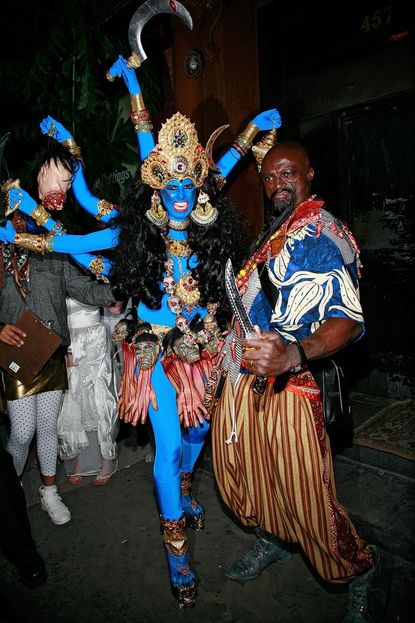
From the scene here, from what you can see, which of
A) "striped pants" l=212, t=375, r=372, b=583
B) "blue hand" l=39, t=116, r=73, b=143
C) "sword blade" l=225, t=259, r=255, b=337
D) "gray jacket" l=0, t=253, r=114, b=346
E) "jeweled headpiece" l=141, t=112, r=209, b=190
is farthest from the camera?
"gray jacket" l=0, t=253, r=114, b=346

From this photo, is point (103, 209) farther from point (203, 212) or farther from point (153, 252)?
point (203, 212)

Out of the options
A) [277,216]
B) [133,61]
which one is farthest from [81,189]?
[277,216]

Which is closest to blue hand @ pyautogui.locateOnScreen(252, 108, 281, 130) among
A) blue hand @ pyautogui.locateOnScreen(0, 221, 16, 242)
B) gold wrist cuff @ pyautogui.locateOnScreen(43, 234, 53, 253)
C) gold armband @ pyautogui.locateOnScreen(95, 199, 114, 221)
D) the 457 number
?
gold armband @ pyautogui.locateOnScreen(95, 199, 114, 221)

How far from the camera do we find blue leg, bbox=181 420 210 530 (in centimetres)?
279

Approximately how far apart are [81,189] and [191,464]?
1.77m

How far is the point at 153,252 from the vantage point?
8.16 ft

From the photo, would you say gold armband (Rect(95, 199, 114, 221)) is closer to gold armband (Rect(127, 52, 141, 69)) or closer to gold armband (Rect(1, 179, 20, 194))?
gold armband (Rect(1, 179, 20, 194))

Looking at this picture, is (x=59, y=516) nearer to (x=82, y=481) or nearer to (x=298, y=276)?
(x=82, y=481)

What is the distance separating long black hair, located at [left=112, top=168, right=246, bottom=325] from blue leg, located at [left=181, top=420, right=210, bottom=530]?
0.73 m

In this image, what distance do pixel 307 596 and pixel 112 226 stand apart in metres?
2.16

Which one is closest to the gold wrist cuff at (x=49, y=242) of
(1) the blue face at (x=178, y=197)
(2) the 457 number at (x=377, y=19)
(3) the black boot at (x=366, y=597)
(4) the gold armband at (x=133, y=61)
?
(1) the blue face at (x=178, y=197)

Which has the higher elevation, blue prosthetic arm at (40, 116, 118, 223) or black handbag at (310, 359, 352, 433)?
blue prosthetic arm at (40, 116, 118, 223)

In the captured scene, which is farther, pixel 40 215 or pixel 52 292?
pixel 52 292

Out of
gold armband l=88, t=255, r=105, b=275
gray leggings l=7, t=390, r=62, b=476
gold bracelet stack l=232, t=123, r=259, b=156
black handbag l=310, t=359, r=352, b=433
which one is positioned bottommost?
gray leggings l=7, t=390, r=62, b=476
